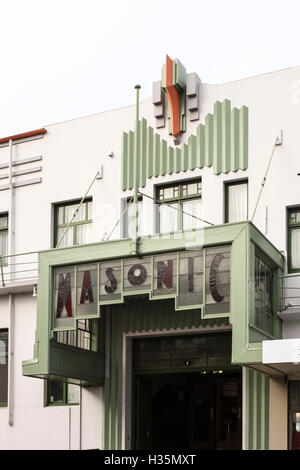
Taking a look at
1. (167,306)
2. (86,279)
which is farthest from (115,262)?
(167,306)

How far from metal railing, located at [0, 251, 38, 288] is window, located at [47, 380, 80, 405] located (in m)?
3.21

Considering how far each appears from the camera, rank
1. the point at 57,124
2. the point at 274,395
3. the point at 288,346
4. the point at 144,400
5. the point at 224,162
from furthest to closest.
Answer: the point at 57,124
the point at 144,400
the point at 224,162
the point at 274,395
the point at 288,346

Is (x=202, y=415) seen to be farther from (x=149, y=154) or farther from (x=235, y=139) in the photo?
(x=235, y=139)

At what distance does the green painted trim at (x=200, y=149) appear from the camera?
25.0m

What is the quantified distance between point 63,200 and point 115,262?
479 centimetres

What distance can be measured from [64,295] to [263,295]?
5266 mm

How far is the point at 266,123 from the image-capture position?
24.7 m

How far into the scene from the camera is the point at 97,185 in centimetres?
2712

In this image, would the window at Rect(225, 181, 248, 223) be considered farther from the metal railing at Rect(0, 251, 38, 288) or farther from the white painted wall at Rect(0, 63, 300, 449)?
the metal railing at Rect(0, 251, 38, 288)

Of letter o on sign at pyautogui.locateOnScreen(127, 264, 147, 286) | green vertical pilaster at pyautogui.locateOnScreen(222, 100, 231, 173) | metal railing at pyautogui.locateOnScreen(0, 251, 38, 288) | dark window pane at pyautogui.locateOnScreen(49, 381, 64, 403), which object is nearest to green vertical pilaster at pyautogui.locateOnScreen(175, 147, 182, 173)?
green vertical pilaster at pyautogui.locateOnScreen(222, 100, 231, 173)

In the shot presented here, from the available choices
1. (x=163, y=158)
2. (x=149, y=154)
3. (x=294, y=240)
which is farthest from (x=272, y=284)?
(x=149, y=154)

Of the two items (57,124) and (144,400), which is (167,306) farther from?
(57,124)

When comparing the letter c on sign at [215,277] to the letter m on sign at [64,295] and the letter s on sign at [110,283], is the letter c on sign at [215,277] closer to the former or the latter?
the letter s on sign at [110,283]

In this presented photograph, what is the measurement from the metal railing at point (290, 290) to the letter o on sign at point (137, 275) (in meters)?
3.61
